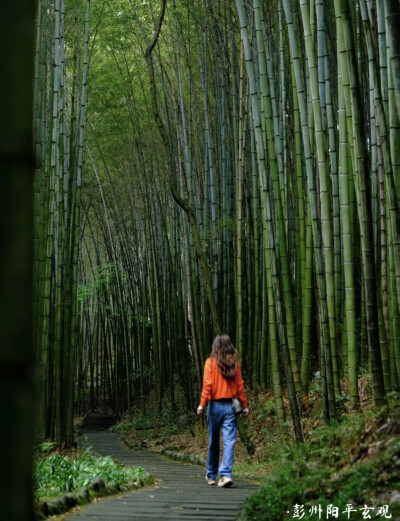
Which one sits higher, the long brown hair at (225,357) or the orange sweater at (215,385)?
the long brown hair at (225,357)

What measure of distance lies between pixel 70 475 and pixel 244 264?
3867mm

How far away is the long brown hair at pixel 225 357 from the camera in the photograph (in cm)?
→ 373

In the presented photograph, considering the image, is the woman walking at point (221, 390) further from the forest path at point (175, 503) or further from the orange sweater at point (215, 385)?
the forest path at point (175, 503)

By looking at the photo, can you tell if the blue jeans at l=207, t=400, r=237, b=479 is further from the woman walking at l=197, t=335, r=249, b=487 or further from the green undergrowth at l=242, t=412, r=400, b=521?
the green undergrowth at l=242, t=412, r=400, b=521

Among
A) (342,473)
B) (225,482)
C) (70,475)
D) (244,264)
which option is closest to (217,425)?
(225,482)

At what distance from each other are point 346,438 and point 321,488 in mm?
407

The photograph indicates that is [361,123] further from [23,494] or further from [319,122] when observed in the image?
[23,494]

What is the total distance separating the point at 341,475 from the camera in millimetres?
2457

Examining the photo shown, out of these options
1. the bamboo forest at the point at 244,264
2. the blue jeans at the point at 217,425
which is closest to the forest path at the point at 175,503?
the bamboo forest at the point at 244,264

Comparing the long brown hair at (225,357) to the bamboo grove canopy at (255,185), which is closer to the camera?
the bamboo grove canopy at (255,185)

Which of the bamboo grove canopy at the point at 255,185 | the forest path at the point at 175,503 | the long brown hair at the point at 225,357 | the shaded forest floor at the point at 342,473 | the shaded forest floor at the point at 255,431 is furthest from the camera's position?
the shaded forest floor at the point at 255,431

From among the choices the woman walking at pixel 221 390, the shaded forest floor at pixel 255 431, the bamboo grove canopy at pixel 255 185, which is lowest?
the shaded forest floor at pixel 255 431

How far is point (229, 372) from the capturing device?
12.2 feet

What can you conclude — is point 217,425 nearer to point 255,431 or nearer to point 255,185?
point 255,431
